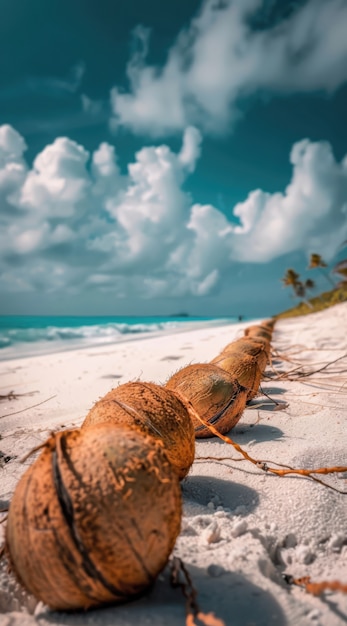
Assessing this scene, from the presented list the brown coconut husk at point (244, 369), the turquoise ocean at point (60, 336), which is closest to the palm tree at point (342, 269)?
the turquoise ocean at point (60, 336)

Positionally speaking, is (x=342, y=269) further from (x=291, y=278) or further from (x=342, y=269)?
(x=291, y=278)

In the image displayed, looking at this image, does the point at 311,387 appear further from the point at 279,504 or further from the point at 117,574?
the point at 117,574

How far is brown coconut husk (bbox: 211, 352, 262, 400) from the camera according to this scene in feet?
12.5

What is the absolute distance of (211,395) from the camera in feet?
9.70

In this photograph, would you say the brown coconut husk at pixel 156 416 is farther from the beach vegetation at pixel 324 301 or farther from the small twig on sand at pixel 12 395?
the beach vegetation at pixel 324 301

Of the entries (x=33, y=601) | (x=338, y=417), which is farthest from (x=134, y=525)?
(x=338, y=417)

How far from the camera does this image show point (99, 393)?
205 inches

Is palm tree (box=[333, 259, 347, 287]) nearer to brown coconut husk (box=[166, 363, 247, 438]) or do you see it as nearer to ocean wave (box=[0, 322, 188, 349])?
ocean wave (box=[0, 322, 188, 349])

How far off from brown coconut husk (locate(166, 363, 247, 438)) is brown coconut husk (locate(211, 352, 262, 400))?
636mm

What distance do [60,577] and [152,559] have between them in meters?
0.29

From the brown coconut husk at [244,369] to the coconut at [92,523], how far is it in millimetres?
2442

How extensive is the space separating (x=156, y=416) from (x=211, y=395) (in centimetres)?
92

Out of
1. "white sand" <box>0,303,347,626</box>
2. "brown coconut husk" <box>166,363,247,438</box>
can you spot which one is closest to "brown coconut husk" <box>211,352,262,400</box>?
"white sand" <box>0,303,347,626</box>

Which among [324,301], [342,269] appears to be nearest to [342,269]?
[342,269]
